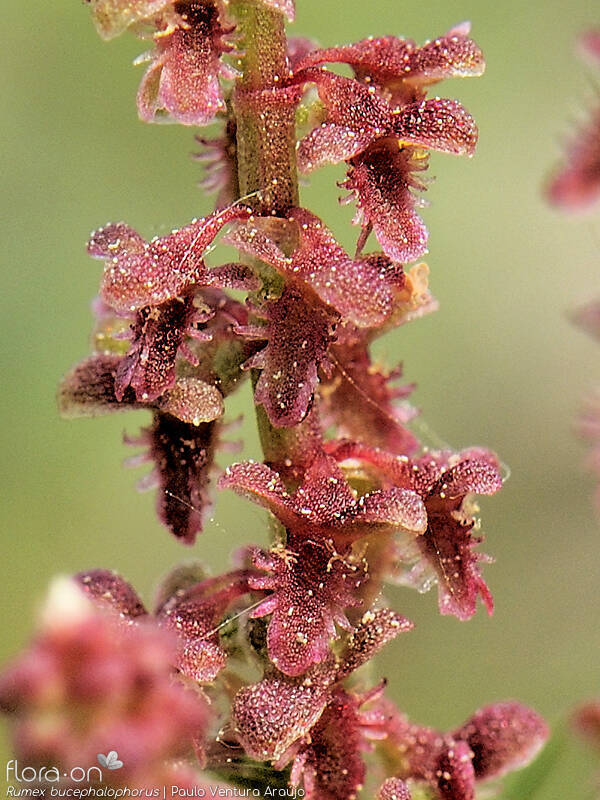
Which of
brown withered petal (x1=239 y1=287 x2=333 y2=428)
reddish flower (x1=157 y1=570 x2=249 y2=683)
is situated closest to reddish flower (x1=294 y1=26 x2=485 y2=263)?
brown withered petal (x1=239 y1=287 x2=333 y2=428)

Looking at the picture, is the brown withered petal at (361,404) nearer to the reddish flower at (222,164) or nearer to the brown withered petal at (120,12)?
the reddish flower at (222,164)

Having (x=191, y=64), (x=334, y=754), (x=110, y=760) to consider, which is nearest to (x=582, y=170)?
(x=191, y=64)

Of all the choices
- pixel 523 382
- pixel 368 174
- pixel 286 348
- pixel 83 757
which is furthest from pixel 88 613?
pixel 523 382

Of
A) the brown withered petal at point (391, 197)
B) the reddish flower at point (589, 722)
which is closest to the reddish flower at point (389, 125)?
the brown withered petal at point (391, 197)

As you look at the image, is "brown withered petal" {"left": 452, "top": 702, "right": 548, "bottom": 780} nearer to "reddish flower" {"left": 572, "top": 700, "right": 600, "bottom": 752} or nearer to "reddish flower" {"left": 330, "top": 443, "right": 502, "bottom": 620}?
"reddish flower" {"left": 572, "top": 700, "right": 600, "bottom": 752}

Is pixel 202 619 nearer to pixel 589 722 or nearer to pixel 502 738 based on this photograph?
pixel 502 738

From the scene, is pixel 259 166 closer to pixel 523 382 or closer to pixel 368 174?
pixel 368 174

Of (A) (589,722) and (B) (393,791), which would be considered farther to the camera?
(A) (589,722)
